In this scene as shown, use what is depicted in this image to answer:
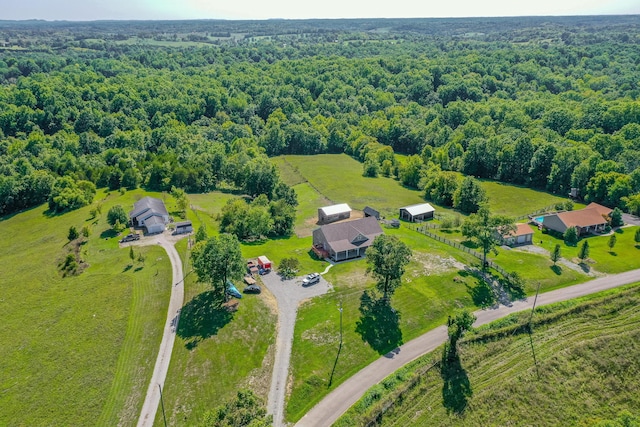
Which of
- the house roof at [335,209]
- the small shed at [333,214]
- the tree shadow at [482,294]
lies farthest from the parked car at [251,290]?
the house roof at [335,209]

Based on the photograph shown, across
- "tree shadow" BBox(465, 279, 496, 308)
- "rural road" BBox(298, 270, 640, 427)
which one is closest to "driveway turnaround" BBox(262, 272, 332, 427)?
"rural road" BBox(298, 270, 640, 427)

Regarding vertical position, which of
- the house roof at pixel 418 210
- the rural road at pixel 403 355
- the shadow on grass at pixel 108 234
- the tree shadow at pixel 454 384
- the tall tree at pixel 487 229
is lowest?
the house roof at pixel 418 210

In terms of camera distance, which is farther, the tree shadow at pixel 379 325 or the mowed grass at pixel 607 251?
the mowed grass at pixel 607 251

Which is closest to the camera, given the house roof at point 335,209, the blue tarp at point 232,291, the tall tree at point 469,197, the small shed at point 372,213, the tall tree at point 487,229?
the blue tarp at point 232,291

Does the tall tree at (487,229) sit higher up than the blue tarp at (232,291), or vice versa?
the tall tree at (487,229)

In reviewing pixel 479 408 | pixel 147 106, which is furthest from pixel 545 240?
pixel 147 106

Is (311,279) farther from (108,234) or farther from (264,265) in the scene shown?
(108,234)

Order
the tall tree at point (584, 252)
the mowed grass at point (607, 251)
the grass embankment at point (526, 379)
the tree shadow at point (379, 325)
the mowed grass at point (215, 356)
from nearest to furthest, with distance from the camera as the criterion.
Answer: the mowed grass at point (215, 356) → the grass embankment at point (526, 379) → the tree shadow at point (379, 325) → the mowed grass at point (607, 251) → the tall tree at point (584, 252)

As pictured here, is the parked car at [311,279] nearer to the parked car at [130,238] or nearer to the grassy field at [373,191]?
the parked car at [130,238]

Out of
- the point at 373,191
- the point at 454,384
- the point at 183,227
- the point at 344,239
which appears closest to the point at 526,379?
the point at 454,384
